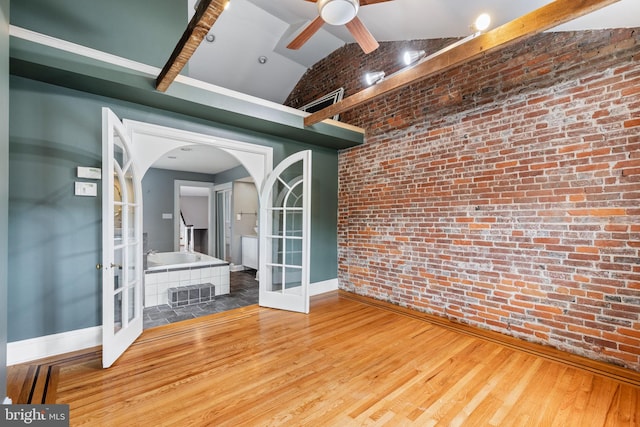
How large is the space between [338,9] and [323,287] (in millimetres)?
3739

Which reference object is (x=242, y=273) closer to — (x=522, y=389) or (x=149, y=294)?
(x=149, y=294)

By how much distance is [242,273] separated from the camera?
6246 millimetres

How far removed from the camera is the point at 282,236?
12.5 ft

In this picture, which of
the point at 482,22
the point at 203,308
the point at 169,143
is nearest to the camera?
the point at 482,22

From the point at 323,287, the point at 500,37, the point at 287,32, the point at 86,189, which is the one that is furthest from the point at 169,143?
the point at 500,37

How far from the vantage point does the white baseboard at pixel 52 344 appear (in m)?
2.31

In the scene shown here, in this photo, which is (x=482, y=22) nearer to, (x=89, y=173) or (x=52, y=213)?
(x=89, y=173)

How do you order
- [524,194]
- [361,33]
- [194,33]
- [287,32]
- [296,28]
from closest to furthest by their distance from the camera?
1. [194,33]
2. [361,33]
3. [524,194]
4. [296,28]
5. [287,32]

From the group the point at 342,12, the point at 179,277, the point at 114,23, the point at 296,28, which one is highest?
the point at 296,28

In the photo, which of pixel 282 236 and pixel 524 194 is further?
pixel 282 236

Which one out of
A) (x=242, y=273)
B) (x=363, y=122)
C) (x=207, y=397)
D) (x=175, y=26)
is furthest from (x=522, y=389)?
(x=242, y=273)

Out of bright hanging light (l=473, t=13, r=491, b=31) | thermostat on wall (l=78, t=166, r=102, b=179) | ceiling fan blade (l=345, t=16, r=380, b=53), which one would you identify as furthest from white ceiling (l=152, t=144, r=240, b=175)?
bright hanging light (l=473, t=13, r=491, b=31)

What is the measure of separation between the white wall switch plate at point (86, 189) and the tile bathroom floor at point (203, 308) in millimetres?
1546

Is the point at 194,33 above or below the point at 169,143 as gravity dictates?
above
